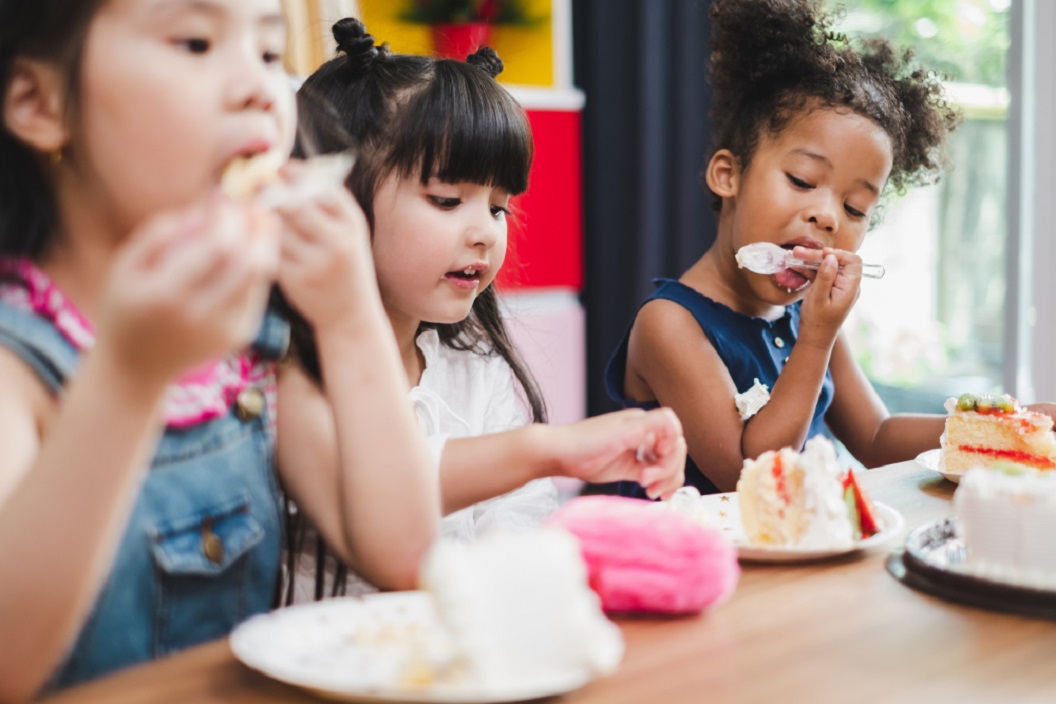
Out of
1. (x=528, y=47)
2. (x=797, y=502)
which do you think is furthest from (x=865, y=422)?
(x=528, y=47)

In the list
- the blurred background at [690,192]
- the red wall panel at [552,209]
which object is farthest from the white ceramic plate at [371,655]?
the red wall panel at [552,209]

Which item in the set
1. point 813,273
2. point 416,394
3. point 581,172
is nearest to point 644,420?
point 416,394

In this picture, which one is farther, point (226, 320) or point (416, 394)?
point (416, 394)

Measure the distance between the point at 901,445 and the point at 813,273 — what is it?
0.97 ft

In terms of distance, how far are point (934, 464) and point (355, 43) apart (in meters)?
0.86

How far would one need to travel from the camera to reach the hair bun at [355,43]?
1.38 metres

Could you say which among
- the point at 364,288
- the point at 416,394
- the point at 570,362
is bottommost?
the point at 570,362

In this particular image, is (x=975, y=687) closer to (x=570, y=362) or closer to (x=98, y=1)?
(x=98, y=1)

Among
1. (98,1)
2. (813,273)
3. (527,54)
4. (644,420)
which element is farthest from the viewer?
(527,54)

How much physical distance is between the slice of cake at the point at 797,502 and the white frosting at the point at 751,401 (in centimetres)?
65

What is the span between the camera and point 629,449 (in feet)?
3.07

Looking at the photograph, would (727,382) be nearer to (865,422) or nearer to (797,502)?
(865,422)

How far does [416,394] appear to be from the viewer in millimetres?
1367

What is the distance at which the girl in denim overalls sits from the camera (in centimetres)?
60
